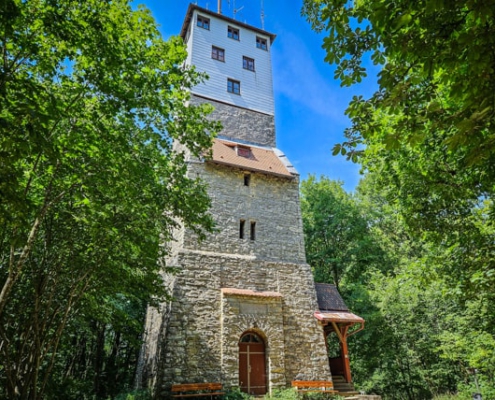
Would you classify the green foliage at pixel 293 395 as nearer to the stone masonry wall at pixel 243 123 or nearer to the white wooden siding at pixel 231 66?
the stone masonry wall at pixel 243 123

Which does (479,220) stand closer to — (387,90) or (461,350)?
(387,90)

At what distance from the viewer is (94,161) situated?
557 cm

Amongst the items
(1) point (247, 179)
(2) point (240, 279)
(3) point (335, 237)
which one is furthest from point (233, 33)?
(3) point (335, 237)

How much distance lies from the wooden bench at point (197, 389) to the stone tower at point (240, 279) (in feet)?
0.84

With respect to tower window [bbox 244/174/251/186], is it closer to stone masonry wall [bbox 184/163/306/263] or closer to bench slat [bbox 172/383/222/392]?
stone masonry wall [bbox 184/163/306/263]

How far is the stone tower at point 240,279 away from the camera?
9.80 meters

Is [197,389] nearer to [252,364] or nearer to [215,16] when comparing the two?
[252,364]

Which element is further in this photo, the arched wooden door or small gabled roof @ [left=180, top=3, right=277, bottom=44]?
small gabled roof @ [left=180, top=3, right=277, bottom=44]

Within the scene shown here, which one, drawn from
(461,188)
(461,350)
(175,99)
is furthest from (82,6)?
(461,350)

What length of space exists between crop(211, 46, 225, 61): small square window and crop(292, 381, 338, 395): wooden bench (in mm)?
14188

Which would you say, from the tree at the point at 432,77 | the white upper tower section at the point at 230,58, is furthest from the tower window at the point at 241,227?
the tree at the point at 432,77

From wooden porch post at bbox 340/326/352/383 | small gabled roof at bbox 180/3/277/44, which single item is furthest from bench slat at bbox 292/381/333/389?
small gabled roof at bbox 180/3/277/44

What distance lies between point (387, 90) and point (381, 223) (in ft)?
70.5

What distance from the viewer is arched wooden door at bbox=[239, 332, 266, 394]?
33.5 feet
